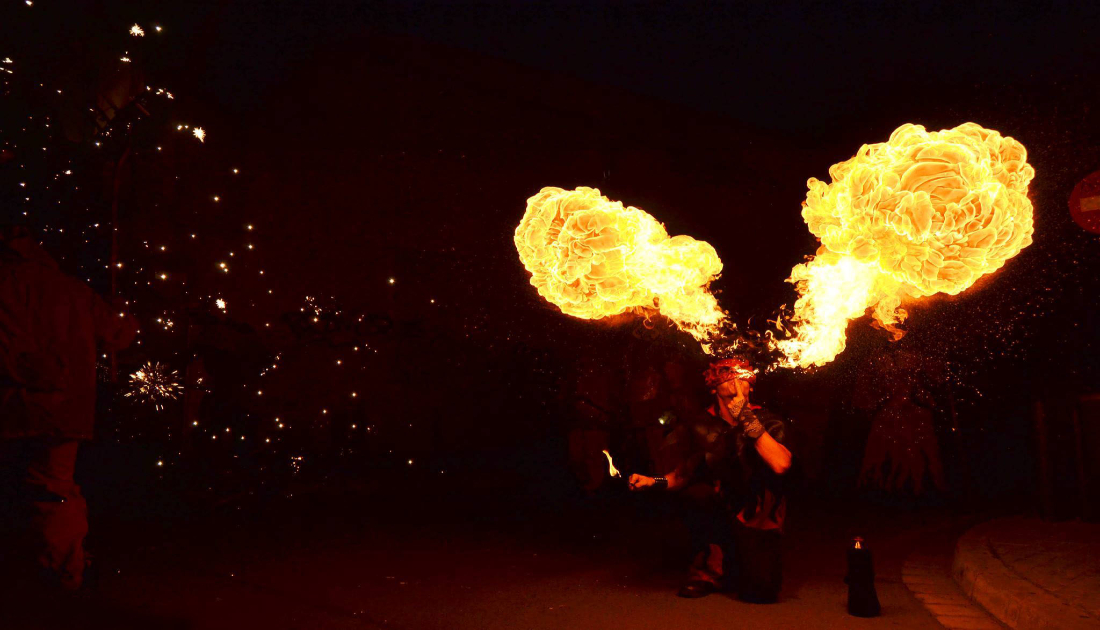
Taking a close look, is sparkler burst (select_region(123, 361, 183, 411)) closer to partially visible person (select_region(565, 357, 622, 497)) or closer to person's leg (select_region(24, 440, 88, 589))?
person's leg (select_region(24, 440, 88, 589))

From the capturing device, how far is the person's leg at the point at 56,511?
5.12m

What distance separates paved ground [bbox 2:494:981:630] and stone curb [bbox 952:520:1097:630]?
19.9 inches

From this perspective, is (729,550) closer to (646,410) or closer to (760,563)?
(760,563)

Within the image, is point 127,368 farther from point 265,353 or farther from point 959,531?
point 959,531

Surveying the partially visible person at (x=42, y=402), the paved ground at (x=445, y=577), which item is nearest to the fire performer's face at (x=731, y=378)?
the paved ground at (x=445, y=577)

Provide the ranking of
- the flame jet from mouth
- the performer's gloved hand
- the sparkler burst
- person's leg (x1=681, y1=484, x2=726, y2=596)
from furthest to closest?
the sparkler burst → the flame jet from mouth → person's leg (x1=681, y1=484, x2=726, y2=596) → the performer's gloved hand

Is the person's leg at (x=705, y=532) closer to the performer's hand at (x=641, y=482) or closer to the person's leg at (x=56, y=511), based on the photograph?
the performer's hand at (x=641, y=482)

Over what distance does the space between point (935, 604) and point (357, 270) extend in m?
8.26

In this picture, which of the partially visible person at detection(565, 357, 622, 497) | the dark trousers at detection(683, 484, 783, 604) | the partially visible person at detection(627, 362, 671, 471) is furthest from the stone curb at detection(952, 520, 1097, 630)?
the partially visible person at detection(565, 357, 622, 497)

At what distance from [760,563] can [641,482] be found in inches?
40.3

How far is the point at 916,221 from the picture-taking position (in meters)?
6.50

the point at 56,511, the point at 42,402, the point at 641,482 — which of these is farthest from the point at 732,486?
the point at 42,402

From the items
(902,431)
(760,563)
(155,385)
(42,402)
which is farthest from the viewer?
(902,431)

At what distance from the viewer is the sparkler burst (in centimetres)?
873
